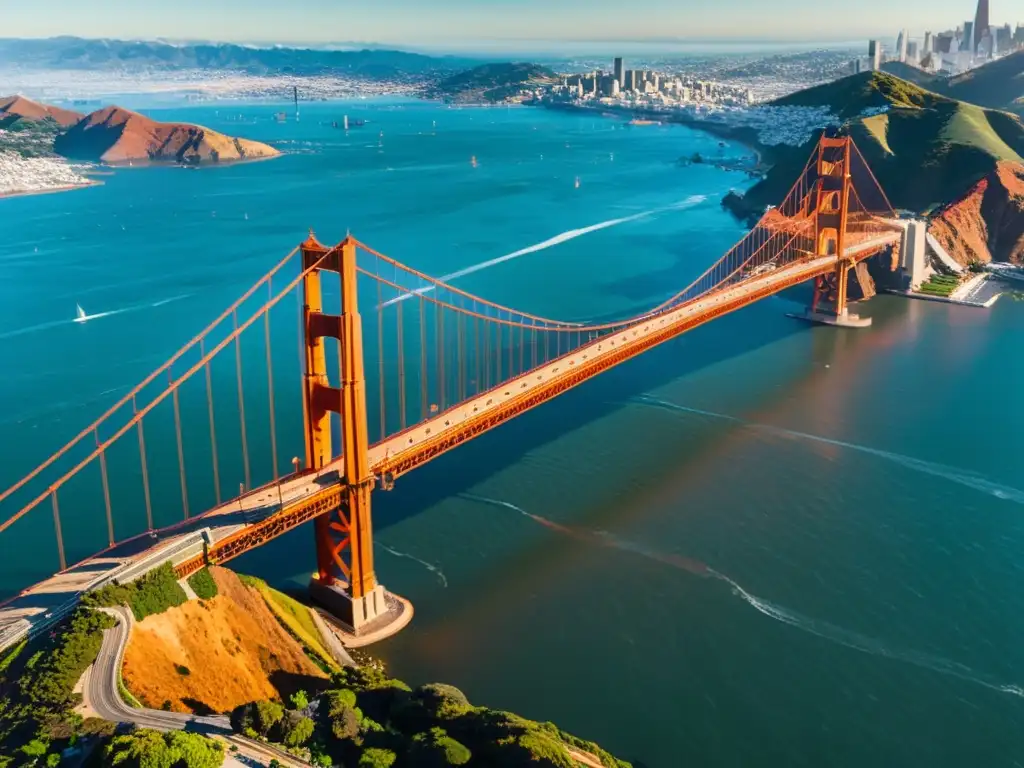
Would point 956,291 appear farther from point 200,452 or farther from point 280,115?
point 280,115

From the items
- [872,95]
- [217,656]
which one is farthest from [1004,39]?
Result: [217,656]

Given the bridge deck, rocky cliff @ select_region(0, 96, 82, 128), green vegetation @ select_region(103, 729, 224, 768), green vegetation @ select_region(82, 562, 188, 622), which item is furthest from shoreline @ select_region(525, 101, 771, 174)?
green vegetation @ select_region(103, 729, 224, 768)

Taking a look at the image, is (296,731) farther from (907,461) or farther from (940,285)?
(940,285)

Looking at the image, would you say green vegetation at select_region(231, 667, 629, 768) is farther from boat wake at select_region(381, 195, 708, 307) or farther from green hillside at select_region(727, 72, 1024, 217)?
green hillside at select_region(727, 72, 1024, 217)

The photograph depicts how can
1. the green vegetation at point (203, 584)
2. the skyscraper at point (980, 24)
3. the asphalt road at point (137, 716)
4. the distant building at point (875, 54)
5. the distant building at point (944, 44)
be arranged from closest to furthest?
the asphalt road at point (137, 716) → the green vegetation at point (203, 584) → the distant building at point (875, 54) → the skyscraper at point (980, 24) → the distant building at point (944, 44)

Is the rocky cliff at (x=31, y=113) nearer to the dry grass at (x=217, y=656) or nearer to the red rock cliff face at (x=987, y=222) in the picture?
the red rock cliff face at (x=987, y=222)

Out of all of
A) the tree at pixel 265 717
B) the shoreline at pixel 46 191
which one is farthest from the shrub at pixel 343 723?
the shoreline at pixel 46 191

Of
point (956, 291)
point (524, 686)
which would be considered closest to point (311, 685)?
point (524, 686)

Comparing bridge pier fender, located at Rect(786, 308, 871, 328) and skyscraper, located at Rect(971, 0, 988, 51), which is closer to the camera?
bridge pier fender, located at Rect(786, 308, 871, 328)
